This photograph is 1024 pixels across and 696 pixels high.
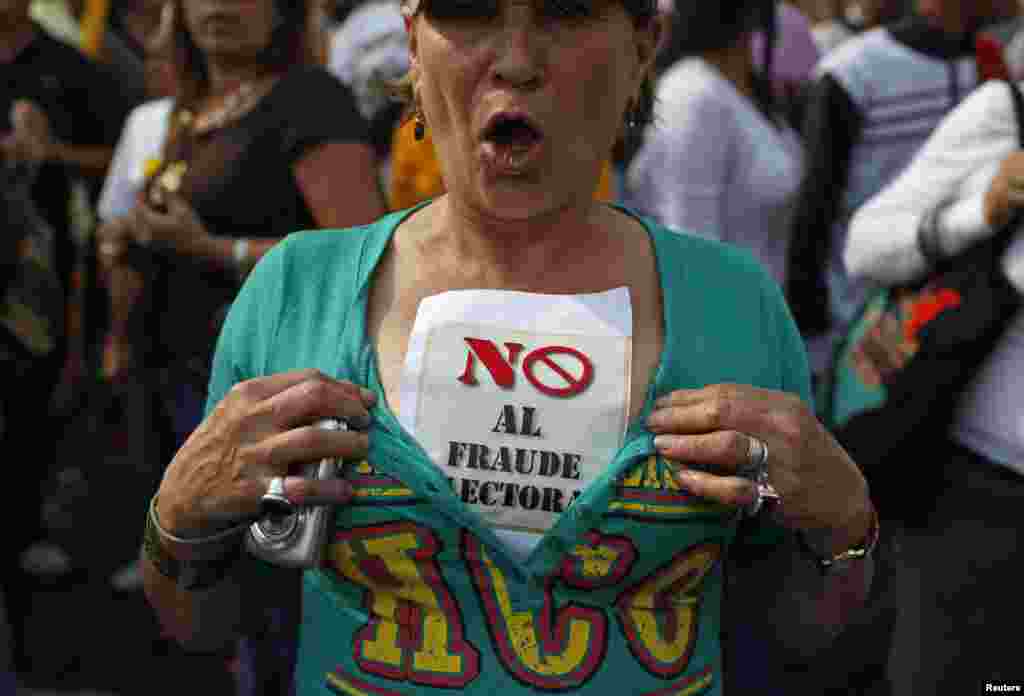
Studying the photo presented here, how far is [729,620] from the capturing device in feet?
6.10

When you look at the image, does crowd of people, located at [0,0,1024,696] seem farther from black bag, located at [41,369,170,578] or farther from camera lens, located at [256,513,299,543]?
black bag, located at [41,369,170,578]

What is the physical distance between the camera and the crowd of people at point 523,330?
161cm

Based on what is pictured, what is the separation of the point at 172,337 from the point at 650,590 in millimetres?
2070

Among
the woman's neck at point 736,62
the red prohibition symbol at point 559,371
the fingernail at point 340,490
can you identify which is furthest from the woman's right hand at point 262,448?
the woman's neck at point 736,62

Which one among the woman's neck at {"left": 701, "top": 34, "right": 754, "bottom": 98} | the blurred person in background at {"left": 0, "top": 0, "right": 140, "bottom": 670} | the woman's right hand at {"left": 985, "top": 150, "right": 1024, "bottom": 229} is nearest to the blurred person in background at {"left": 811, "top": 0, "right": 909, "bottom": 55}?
the woman's neck at {"left": 701, "top": 34, "right": 754, "bottom": 98}

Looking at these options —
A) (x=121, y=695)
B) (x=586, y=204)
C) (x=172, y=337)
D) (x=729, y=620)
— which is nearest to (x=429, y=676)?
(x=729, y=620)

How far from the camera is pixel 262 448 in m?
1.54

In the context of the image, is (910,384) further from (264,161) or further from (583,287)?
(264,161)

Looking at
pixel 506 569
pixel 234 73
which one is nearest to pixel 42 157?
pixel 234 73

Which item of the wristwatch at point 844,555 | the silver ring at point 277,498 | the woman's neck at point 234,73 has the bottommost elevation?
the wristwatch at point 844,555

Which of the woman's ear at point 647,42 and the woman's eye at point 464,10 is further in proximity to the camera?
the woman's ear at point 647,42

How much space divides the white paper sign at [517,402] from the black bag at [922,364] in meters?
1.04

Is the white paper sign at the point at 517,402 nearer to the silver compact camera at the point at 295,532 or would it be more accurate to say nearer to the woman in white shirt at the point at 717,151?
the silver compact camera at the point at 295,532

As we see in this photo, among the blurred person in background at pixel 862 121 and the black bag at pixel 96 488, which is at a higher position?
the blurred person in background at pixel 862 121
